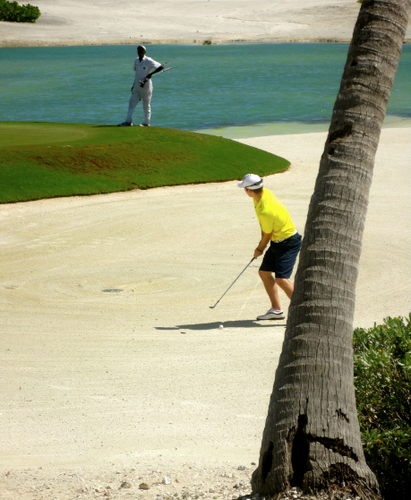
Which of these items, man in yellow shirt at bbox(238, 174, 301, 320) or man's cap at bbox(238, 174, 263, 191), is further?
man in yellow shirt at bbox(238, 174, 301, 320)

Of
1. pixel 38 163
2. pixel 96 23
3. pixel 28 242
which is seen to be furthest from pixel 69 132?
pixel 96 23

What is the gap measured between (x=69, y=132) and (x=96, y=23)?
8010 cm

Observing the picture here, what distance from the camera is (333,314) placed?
3465 millimetres

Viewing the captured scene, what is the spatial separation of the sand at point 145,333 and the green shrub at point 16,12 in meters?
77.9

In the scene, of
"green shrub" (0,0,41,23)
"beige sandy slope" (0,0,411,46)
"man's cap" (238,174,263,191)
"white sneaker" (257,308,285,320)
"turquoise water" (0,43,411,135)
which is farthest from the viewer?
"beige sandy slope" (0,0,411,46)

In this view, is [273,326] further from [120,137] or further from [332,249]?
[120,137]

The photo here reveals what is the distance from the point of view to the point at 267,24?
97.1 metres

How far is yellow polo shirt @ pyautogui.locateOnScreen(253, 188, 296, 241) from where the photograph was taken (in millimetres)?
7672

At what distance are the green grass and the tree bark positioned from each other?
10164 mm

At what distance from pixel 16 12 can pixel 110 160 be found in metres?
78.7

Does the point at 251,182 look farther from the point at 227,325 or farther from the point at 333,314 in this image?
the point at 333,314

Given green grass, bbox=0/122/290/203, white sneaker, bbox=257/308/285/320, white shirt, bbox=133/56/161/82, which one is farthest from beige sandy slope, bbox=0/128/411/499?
white shirt, bbox=133/56/161/82

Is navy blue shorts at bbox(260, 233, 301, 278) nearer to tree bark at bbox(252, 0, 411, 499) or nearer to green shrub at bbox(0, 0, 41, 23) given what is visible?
tree bark at bbox(252, 0, 411, 499)

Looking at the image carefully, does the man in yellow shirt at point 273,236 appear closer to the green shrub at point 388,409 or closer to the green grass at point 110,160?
the green shrub at point 388,409
